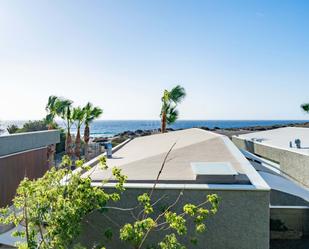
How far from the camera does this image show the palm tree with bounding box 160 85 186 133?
133 ft

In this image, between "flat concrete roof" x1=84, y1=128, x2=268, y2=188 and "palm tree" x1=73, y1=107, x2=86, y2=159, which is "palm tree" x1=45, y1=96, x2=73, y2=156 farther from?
"flat concrete roof" x1=84, y1=128, x2=268, y2=188

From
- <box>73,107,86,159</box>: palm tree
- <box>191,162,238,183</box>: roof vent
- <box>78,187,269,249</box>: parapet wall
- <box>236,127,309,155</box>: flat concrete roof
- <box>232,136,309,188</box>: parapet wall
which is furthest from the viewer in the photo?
<box>73,107,86,159</box>: palm tree

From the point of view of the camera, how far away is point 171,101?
40656 millimetres

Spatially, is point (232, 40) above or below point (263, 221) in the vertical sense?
above

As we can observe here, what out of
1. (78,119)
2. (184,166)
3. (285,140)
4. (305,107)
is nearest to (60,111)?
(78,119)

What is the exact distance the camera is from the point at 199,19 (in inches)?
953

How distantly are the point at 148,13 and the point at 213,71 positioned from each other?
15.5 m

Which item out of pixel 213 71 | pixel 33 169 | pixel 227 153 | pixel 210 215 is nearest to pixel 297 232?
pixel 227 153

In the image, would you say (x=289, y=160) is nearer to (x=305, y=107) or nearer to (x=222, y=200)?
(x=222, y=200)

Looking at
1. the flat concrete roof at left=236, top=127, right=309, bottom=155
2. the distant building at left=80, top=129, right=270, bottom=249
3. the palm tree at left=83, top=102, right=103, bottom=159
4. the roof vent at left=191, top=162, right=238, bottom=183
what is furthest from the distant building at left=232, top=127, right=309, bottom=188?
the palm tree at left=83, top=102, right=103, bottom=159

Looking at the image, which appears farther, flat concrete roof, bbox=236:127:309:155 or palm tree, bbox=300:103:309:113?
palm tree, bbox=300:103:309:113

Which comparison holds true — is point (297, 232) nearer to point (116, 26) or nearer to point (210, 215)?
point (210, 215)

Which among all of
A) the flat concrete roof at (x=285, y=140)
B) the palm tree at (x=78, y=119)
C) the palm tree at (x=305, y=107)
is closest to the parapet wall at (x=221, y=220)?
the flat concrete roof at (x=285, y=140)

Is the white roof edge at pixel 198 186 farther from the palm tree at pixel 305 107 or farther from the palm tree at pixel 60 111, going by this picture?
the palm tree at pixel 305 107
